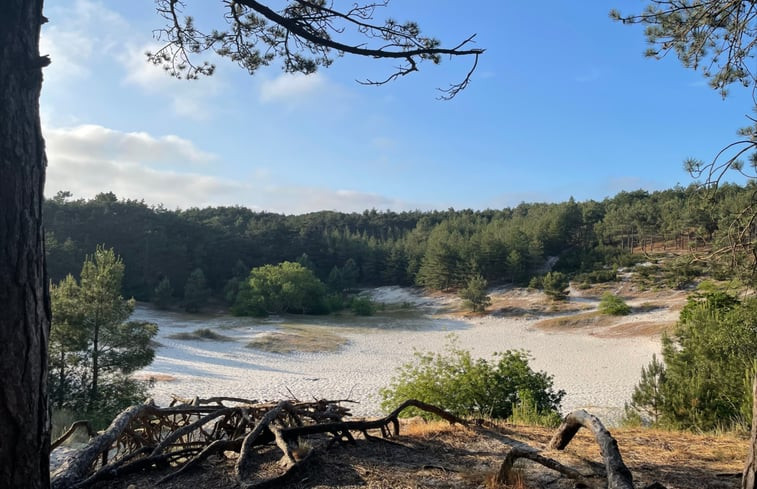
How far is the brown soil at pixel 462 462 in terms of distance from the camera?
2801mm

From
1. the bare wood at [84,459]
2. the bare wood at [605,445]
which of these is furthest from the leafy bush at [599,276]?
the bare wood at [84,459]

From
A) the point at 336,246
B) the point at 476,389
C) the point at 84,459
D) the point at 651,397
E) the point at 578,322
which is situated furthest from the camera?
the point at 336,246

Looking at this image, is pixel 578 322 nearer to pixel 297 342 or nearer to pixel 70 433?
pixel 297 342

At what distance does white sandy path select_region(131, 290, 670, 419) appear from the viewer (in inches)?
790

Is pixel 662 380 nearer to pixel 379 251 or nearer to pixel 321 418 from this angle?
pixel 321 418

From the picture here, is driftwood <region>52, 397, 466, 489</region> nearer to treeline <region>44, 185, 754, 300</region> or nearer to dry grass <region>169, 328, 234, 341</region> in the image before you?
dry grass <region>169, 328, 234, 341</region>

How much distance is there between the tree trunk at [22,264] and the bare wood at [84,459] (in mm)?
516

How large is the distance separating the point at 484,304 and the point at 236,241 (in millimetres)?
35590

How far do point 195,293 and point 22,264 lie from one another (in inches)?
2175

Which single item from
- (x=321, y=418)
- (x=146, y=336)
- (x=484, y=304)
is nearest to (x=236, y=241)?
(x=484, y=304)

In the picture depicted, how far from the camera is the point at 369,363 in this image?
1155 inches

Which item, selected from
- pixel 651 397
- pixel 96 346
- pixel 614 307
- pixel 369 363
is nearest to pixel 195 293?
pixel 369 363

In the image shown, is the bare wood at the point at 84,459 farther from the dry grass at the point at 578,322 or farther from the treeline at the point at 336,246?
the treeline at the point at 336,246

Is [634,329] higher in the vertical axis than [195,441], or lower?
lower
